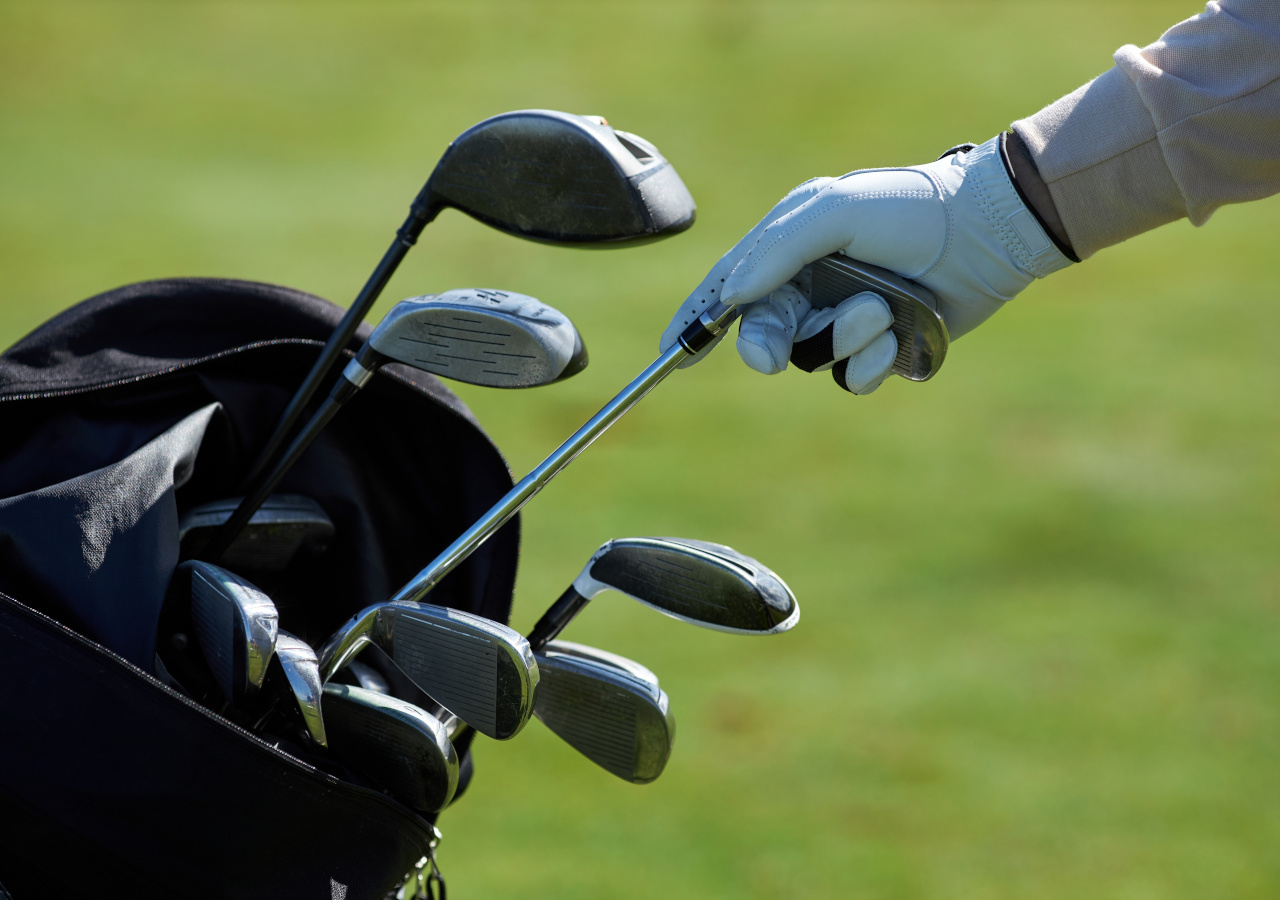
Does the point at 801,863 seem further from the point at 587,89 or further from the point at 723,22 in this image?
the point at 723,22

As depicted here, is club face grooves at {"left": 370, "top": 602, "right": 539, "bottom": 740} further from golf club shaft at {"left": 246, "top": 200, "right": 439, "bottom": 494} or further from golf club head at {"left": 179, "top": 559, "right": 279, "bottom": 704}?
golf club shaft at {"left": 246, "top": 200, "right": 439, "bottom": 494}

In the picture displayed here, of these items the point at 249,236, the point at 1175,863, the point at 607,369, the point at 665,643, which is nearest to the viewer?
the point at 1175,863

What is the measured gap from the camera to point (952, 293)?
1.03 m

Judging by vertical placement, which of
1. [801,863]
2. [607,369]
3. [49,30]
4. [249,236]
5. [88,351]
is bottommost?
[801,863]

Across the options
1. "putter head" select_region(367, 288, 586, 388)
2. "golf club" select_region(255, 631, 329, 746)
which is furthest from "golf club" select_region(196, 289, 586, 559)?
"golf club" select_region(255, 631, 329, 746)

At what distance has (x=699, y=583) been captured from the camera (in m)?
0.86

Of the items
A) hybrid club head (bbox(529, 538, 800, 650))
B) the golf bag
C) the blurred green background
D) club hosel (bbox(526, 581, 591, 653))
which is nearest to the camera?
the golf bag

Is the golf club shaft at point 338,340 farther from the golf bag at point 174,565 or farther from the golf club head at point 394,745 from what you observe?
the golf club head at point 394,745

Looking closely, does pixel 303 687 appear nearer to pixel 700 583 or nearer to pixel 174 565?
pixel 174 565

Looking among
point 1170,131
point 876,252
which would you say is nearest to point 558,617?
point 876,252

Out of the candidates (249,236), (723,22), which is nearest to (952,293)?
(249,236)

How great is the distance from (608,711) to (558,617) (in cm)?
8

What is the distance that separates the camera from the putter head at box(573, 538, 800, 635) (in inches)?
33.1

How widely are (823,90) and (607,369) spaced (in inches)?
109
